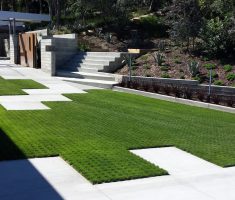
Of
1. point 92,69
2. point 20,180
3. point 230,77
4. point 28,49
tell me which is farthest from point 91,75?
point 20,180

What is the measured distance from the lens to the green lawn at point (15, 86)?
14563 millimetres

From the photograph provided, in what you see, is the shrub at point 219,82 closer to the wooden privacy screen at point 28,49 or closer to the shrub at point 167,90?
the shrub at point 167,90

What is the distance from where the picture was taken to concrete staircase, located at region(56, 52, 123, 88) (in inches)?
745

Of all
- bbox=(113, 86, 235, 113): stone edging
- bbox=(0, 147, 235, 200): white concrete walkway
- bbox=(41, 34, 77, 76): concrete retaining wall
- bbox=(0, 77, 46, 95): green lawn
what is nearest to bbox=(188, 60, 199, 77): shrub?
bbox=(113, 86, 235, 113): stone edging

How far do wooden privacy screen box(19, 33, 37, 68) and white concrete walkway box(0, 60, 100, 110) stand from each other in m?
2.69

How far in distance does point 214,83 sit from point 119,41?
11.8 metres

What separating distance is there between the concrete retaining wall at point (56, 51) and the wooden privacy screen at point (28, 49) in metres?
1.20

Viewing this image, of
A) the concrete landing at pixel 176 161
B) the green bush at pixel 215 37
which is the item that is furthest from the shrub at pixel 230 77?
the concrete landing at pixel 176 161

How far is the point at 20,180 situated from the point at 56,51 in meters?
17.5

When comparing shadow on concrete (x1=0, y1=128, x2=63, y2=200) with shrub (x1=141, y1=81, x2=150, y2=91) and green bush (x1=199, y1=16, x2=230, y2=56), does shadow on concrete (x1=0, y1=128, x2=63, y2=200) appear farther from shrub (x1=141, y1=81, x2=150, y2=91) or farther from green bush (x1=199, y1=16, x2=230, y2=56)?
green bush (x1=199, y1=16, x2=230, y2=56)

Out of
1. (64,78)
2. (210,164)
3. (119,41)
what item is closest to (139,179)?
(210,164)

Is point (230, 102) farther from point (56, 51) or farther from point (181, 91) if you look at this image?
point (56, 51)

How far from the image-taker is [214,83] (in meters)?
17.2

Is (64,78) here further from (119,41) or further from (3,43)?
(3,43)
